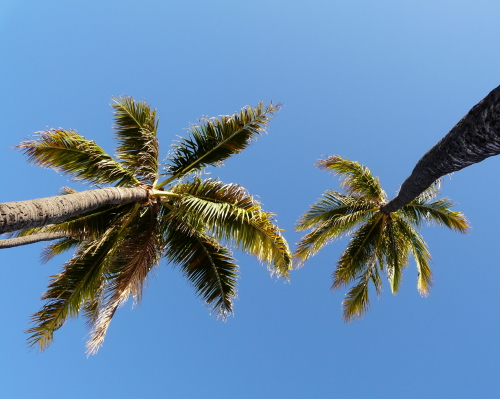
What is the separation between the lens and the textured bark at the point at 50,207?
469 cm

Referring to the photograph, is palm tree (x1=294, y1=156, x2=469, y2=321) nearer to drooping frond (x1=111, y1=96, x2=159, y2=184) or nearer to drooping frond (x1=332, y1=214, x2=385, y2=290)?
drooping frond (x1=332, y1=214, x2=385, y2=290)

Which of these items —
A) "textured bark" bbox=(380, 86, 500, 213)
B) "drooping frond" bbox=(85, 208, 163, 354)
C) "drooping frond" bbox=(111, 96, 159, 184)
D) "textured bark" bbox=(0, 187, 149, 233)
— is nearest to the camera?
"textured bark" bbox=(380, 86, 500, 213)

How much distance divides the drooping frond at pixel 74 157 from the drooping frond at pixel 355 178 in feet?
22.7

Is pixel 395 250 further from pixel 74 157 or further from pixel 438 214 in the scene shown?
pixel 74 157

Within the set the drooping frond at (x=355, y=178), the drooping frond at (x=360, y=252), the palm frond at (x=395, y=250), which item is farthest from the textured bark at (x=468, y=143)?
the palm frond at (x=395, y=250)

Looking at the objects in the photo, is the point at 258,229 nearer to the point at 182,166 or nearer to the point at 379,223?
the point at 182,166

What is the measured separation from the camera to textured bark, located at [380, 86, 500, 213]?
4352mm

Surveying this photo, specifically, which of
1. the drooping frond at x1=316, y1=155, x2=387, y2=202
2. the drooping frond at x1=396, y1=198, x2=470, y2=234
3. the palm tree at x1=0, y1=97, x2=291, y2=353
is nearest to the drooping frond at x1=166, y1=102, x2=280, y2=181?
the palm tree at x1=0, y1=97, x2=291, y2=353

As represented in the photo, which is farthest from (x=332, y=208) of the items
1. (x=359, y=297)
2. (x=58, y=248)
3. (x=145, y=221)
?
(x=58, y=248)

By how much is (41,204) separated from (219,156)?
500cm

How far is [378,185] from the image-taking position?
1220 centimetres

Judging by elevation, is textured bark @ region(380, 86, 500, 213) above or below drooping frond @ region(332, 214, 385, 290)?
below

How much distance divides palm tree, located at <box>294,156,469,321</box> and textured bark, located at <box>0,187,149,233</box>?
720 cm

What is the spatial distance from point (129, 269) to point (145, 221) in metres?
1.47
